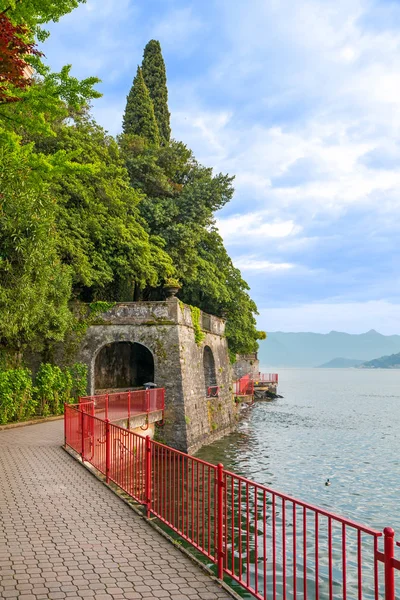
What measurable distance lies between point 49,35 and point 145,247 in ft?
38.9

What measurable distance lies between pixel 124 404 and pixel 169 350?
402cm

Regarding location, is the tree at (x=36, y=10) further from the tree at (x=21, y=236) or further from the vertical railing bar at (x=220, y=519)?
→ the vertical railing bar at (x=220, y=519)

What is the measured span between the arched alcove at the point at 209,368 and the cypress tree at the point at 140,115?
16006mm

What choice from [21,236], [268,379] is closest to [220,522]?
[21,236]

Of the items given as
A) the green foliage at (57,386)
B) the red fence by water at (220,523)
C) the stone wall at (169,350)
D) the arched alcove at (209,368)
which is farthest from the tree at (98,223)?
the red fence by water at (220,523)

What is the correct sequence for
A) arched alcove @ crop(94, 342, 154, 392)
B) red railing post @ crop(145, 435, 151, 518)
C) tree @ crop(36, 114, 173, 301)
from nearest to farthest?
red railing post @ crop(145, 435, 151, 518) < tree @ crop(36, 114, 173, 301) < arched alcove @ crop(94, 342, 154, 392)

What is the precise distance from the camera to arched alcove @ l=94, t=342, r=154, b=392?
26.2m

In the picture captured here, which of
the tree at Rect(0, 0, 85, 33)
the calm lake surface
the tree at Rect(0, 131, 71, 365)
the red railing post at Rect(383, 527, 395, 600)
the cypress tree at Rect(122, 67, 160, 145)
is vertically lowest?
the calm lake surface

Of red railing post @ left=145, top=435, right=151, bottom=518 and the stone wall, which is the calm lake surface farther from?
red railing post @ left=145, top=435, right=151, bottom=518

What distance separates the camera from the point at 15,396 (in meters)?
17.7

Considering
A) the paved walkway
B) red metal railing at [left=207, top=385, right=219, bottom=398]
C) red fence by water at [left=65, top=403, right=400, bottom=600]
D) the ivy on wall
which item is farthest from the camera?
red metal railing at [left=207, top=385, right=219, bottom=398]

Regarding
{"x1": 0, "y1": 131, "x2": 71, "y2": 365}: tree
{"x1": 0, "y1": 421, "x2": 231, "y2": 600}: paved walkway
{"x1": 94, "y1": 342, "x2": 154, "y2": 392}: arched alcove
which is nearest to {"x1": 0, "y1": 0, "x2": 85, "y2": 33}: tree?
{"x1": 0, "y1": 131, "x2": 71, "y2": 365}: tree

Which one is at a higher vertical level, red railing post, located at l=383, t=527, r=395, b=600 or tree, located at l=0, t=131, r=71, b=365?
tree, located at l=0, t=131, r=71, b=365

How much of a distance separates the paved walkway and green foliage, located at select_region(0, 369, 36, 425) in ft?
22.9
